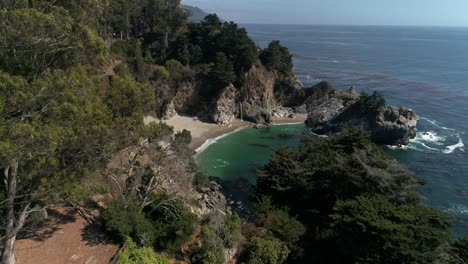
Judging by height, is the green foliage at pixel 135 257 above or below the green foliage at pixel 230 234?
above

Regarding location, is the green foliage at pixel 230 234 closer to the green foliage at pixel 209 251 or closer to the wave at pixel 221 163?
the green foliage at pixel 209 251

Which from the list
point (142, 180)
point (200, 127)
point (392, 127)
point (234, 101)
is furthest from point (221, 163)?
point (392, 127)

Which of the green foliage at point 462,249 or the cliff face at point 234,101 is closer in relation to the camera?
the green foliage at point 462,249

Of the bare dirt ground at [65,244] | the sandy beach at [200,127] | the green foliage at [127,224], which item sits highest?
the green foliage at [127,224]

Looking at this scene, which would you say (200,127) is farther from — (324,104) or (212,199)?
(212,199)

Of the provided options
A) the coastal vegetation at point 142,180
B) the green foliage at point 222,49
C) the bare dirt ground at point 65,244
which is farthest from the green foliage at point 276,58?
the bare dirt ground at point 65,244

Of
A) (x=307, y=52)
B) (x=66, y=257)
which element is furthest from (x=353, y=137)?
(x=307, y=52)

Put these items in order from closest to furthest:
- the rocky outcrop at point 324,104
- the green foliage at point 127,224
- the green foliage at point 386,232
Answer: the green foliage at point 127,224 → the green foliage at point 386,232 → the rocky outcrop at point 324,104
